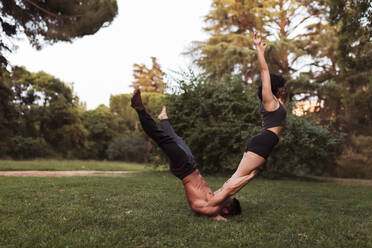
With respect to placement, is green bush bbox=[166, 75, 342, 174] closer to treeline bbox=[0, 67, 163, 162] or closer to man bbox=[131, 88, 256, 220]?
man bbox=[131, 88, 256, 220]

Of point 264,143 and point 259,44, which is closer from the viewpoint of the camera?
point 264,143

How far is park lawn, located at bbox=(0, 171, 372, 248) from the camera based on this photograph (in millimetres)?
2811

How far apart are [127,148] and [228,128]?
618 inches

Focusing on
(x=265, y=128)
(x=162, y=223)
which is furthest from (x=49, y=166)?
(x=265, y=128)

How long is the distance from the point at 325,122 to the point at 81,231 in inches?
710

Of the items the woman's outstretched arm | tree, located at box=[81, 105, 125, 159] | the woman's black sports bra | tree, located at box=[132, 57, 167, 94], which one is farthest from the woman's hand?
tree, located at box=[132, 57, 167, 94]

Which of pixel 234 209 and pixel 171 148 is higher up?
pixel 171 148

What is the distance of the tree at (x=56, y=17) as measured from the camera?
7.88 m

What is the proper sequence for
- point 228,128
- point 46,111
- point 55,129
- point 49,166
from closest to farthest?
1. point 228,128
2. point 49,166
3. point 46,111
4. point 55,129

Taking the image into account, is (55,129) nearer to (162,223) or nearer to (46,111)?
(46,111)

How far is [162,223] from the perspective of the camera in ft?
11.4

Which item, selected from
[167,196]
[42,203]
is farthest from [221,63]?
[42,203]

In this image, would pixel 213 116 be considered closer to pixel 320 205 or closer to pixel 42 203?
pixel 320 205

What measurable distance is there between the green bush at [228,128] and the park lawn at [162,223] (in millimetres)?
6003
